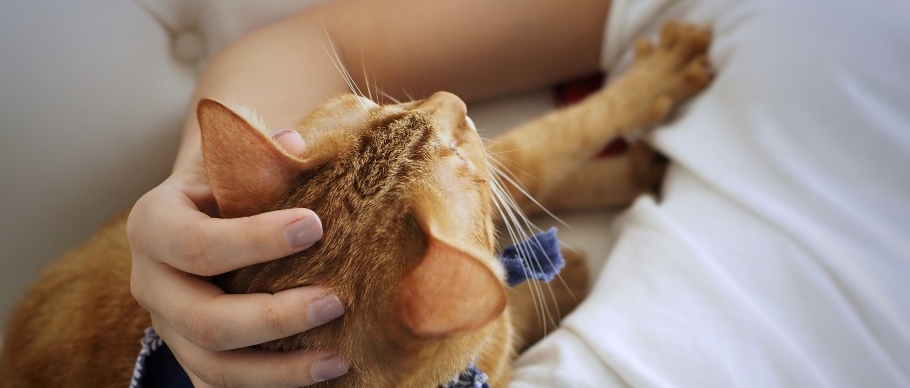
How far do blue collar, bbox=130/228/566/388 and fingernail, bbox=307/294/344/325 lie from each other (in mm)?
162

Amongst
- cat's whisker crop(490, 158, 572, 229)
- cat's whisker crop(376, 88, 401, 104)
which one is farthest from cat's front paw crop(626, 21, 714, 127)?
cat's whisker crop(376, 88, 401, 104)

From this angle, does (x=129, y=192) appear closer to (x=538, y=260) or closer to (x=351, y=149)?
(x=351, y=149)

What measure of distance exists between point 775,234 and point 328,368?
581 millimetres

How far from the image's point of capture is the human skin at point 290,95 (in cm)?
46

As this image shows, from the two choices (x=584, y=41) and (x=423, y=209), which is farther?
(x=584, y=41)

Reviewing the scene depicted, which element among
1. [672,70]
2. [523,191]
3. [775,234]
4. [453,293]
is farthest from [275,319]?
[672,70]

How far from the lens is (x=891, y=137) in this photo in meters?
0.72

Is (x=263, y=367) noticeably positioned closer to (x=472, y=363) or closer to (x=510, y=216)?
(x=472, y=363)

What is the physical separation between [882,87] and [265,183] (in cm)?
77

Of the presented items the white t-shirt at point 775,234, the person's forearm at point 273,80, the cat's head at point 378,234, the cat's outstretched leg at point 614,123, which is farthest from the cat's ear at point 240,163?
the cat's outstretched leg at point 614,123

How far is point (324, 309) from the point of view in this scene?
1.53 feet

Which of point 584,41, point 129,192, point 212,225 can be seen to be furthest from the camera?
point 584,41

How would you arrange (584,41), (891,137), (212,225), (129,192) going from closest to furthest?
(212,225)
(129,192)
(891,137)
(584,41)

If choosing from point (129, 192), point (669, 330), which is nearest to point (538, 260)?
point (669, 330)
